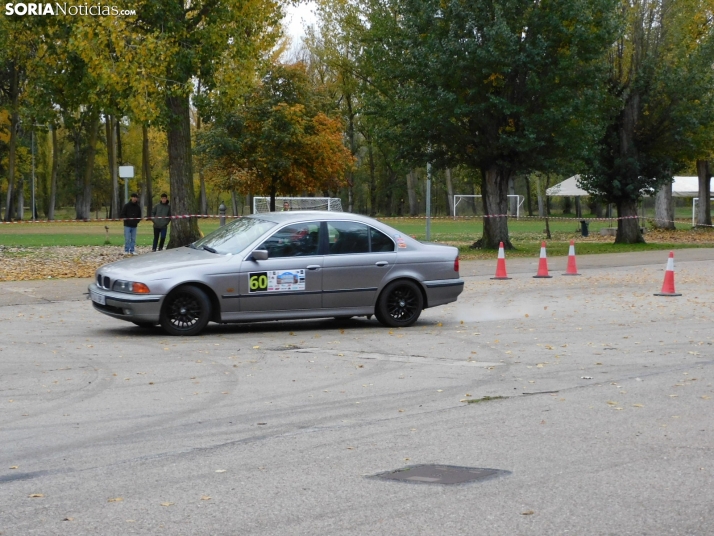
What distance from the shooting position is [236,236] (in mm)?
14234

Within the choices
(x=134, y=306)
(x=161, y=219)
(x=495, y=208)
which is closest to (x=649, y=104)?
(x=495, y=208)

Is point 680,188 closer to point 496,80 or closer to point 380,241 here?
point 496,80

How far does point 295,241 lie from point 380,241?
47.5 inches

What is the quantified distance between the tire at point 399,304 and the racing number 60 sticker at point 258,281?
165cm

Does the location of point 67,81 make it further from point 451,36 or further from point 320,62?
point 320,62

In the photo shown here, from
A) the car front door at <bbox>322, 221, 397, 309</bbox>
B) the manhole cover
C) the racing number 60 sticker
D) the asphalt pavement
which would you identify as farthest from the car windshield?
the manhole cover

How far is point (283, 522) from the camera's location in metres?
5.35

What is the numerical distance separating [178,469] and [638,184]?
34.0m

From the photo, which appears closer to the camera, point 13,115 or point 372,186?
point 13,115

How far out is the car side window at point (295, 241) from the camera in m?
13.8

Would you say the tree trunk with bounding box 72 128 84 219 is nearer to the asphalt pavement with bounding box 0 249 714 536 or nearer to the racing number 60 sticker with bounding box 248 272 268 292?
the asphalt pavement with bounding box 0 249 714 536

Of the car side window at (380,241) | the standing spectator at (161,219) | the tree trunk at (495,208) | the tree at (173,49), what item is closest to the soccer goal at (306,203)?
the tree trunk at (495,208)

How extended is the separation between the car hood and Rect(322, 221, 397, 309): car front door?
1.39 metres

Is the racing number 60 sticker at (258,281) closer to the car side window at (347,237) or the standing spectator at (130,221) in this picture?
the car side window at (347,237)
